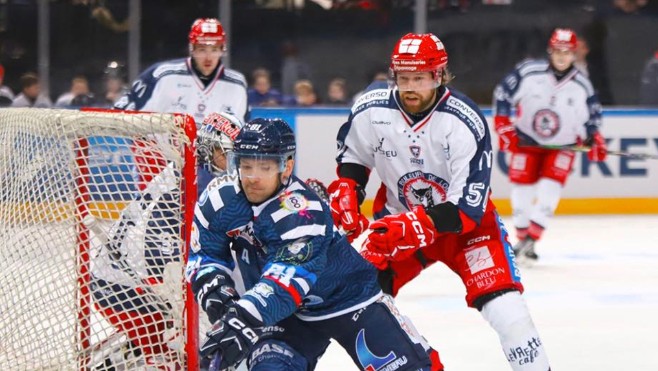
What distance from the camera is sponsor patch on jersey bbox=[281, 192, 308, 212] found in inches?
122

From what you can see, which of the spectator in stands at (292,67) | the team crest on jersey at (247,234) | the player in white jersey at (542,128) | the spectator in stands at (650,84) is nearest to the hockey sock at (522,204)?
the player in white jersey at (542,128)

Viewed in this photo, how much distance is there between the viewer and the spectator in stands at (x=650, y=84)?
952 cm

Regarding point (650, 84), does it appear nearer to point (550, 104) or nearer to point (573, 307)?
point (550, 104)

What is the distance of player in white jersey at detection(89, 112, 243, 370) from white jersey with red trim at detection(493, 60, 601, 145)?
14.3 ft

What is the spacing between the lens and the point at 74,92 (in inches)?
342

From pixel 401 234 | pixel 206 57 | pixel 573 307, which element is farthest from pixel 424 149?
pixel 206 57

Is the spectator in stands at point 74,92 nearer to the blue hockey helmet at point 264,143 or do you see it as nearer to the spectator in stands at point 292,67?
the spectator in stands at point 292,67

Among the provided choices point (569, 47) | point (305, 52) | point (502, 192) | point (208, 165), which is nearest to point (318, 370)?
point (208, 165)

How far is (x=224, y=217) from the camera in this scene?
10.3ft

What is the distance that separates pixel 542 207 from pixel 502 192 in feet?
5.50

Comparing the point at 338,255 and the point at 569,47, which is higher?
the point at 569,47

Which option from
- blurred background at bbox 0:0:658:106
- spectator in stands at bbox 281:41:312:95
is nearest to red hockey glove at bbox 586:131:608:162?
blurred background at bbox 0:0:658:106

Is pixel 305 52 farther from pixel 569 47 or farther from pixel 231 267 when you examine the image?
pixel 231 267

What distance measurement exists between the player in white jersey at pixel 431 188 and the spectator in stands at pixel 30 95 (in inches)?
192
